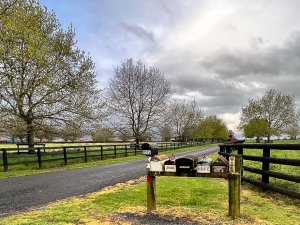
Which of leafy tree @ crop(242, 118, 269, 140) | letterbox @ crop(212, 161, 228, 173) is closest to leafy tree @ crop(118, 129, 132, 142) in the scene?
letterbox @ crop(212, 161, 228, 173)

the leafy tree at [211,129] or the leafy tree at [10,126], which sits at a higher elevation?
the leafy tree at [10,126]

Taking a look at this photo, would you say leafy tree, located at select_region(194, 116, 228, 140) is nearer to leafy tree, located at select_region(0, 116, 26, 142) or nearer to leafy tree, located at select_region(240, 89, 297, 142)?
leafy tree, located at select_region(240, 89, 297, 142)

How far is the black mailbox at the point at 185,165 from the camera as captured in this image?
5555 mm

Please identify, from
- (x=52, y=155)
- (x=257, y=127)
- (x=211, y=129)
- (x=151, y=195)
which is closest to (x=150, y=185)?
(x=151, y=195)

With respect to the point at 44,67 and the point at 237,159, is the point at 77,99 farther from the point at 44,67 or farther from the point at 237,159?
the point at 237,159

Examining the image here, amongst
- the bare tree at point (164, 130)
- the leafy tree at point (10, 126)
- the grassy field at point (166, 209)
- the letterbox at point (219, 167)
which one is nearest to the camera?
the grassy field at point (166, 209)

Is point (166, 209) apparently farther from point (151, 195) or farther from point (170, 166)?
point (170, 166)

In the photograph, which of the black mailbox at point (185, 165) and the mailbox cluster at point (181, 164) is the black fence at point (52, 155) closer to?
the mailbox cluster at point (181, 164)

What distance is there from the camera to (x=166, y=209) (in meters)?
5.88

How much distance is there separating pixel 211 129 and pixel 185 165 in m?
82.7

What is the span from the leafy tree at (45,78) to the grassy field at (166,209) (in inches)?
499

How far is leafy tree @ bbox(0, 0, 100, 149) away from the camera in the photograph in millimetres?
18312

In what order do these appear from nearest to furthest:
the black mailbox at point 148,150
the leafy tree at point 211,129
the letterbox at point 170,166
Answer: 1. the letterbox at point 170,166
2. the black mailbox at point 148,150
3. the leafy tree at point 211,129

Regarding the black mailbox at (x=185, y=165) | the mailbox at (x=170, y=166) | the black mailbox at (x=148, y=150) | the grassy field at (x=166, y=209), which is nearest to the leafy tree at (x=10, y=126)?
the grassy field at (x=166, y=209)
